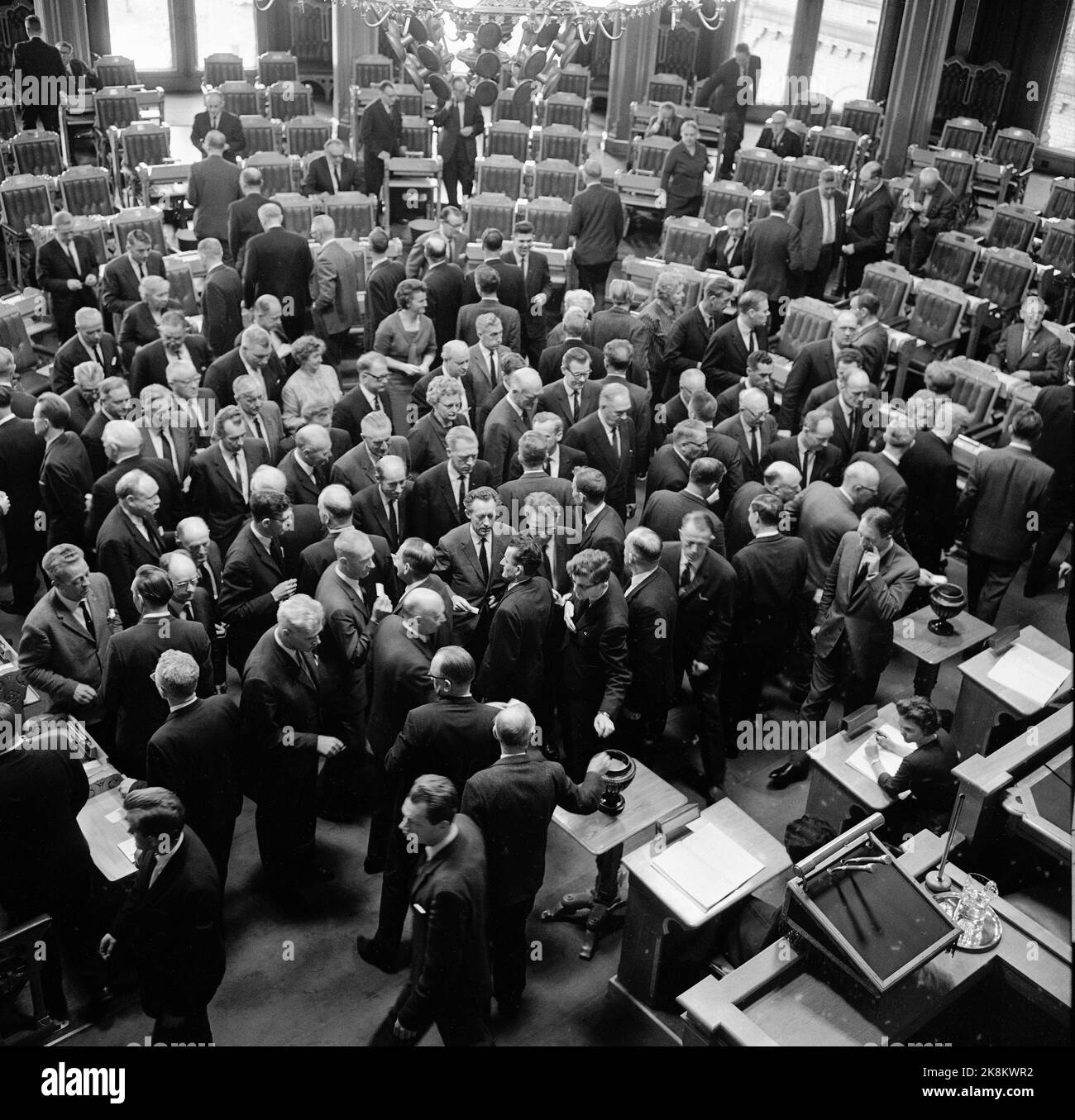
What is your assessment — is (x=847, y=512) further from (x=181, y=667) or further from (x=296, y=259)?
(x=296, y=259)

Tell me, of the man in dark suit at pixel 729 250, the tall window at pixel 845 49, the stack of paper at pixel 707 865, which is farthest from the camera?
the tall window at pixel 845 49

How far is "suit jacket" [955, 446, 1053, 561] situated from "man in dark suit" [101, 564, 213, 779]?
4319 millimetres

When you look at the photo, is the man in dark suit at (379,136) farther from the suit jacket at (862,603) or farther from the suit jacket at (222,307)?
the suit jacket at (862,603)

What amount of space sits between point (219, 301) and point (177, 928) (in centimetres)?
559

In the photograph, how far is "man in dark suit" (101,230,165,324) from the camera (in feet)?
28.3

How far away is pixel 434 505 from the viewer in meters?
6.18

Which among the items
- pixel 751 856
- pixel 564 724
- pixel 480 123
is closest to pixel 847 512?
pixel 564 724

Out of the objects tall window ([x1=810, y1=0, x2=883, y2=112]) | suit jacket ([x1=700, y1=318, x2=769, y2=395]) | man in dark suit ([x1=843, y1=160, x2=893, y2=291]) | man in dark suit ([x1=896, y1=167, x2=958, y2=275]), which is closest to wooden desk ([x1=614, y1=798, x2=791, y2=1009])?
suit jacket ([x1=700, y1=318, x2=769, y2=395])

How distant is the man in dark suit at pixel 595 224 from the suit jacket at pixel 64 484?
5133 millimetres

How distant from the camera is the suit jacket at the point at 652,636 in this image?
17.6 ft

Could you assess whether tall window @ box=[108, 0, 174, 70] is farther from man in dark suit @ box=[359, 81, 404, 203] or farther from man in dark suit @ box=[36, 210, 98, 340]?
man in dark suit @ box=[36, 210, 98, 340]

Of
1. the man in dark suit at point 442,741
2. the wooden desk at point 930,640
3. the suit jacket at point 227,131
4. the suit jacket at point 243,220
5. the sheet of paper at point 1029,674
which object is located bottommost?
the wooden desk at point 930,640

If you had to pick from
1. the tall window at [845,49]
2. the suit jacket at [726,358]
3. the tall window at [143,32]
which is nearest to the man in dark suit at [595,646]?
the suit jacket at [726,358]

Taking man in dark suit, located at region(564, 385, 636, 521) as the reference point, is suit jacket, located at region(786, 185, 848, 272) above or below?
above
